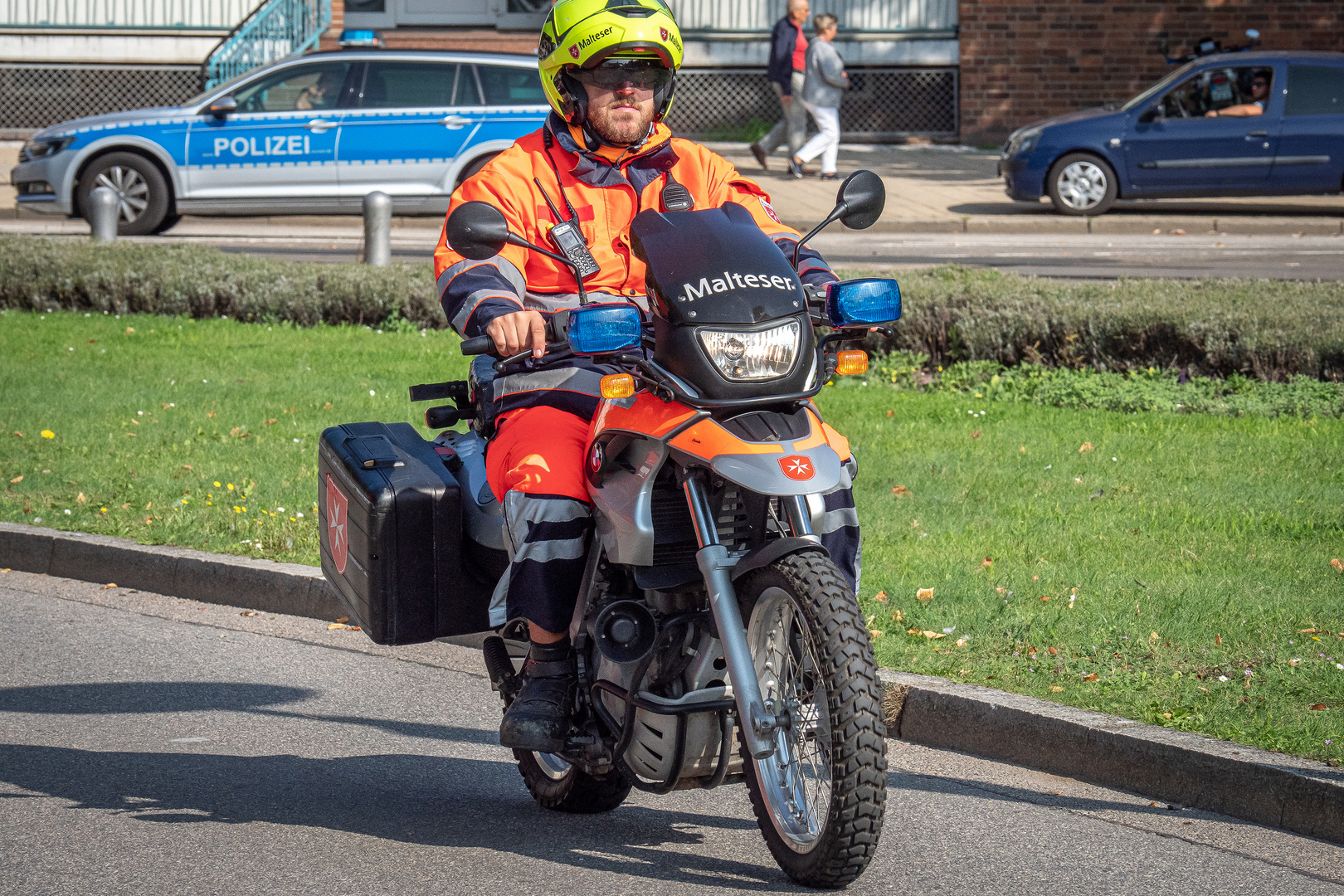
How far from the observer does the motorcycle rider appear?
365 cm

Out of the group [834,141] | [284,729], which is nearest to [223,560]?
[284,729]

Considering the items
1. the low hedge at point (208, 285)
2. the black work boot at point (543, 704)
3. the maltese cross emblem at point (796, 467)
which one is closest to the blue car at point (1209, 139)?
the low hedge at point (208, 285)

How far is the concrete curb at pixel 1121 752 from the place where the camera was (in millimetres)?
4086

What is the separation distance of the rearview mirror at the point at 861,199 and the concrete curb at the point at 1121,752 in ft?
5.26

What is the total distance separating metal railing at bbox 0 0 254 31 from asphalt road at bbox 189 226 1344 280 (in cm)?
962

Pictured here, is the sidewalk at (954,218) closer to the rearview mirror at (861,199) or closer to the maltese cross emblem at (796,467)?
the rearview mirror at (861,199)

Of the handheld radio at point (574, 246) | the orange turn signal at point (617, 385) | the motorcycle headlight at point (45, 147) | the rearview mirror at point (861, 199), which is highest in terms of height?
the motorcycle headlight at point (45, 147)

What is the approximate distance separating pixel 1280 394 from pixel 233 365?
6.22 metres

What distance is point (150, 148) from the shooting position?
17.9 meters

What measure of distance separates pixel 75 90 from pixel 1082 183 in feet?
51.0

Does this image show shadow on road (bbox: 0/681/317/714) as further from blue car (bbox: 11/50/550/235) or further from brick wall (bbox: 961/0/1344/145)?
brick wall (bbox: 961/0/1344/145)

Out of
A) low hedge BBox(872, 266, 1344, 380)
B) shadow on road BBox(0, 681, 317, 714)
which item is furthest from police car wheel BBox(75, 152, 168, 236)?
shadow on road BBox(0, 681, 317, 714)

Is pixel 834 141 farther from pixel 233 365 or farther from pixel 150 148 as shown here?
pixel 233 365

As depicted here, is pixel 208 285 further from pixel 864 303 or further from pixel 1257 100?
pixel 1257 100
